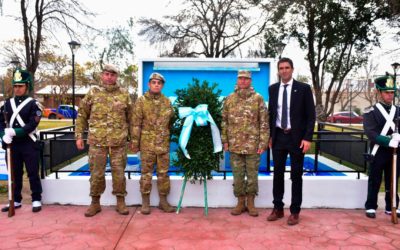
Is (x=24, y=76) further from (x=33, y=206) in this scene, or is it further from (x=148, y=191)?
(x=148, y=191)

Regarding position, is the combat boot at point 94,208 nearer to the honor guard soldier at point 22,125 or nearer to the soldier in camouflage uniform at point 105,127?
the soldier in camouflage uniform at point 105,127

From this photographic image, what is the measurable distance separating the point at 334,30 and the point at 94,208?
1531 centimetres

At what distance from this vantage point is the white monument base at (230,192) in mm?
4496

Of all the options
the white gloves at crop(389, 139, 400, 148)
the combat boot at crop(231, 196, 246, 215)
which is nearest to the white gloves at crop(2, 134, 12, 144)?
the combat boot at crop(231, 196, 246, 215)

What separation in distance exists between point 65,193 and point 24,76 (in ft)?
5.31

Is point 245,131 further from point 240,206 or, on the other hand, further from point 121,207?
point 121,207

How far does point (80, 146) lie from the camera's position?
4082mm

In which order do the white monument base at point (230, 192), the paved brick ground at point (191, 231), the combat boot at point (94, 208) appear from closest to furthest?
the paved brick ground at point (191, 231), the combat boot at point (94, 208), the white monument base at point (230, 192)

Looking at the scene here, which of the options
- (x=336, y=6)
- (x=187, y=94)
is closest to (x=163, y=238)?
(x=187, y=94)

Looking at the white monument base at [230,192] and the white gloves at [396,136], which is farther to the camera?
the white monument base at [230,192]

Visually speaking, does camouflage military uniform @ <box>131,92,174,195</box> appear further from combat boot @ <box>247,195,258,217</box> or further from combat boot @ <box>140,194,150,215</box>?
combat boot @ <box>247,195,258,217</box>

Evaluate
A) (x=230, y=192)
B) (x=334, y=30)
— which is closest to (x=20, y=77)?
(x=230, y=192)

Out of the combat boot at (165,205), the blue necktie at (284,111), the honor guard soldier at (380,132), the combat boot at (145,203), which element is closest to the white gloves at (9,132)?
the combat boot at (145,203)

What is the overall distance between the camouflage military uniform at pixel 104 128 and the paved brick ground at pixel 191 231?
538 mm
